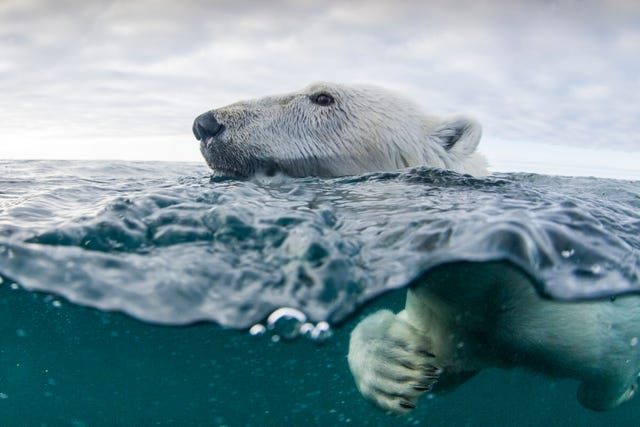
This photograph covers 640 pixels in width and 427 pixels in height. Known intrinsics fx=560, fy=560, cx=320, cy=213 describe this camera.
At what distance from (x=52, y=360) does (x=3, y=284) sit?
4.30 m

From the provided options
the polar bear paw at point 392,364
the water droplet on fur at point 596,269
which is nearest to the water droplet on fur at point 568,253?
the water droplet on fur at point 596,269

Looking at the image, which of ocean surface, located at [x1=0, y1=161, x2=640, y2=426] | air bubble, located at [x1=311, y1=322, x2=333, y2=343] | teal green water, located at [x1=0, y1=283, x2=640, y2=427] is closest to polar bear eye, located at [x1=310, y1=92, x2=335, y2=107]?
ocean surface, located at [x1=0, y1=161, x2=640, y2=426]

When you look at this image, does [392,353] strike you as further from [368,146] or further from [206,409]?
[206,409]

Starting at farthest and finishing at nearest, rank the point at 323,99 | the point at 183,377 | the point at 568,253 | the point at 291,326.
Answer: the point at 183,377, the point at 323,99, the point at 291,326, the point at 568,253

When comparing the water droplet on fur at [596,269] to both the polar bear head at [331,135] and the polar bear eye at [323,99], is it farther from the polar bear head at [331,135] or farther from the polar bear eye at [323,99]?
the polar bear eye at [323,99]

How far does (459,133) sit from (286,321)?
85.7 inches

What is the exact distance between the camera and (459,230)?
2225 millimetres

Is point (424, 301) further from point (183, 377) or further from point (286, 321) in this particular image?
point (183, 377)

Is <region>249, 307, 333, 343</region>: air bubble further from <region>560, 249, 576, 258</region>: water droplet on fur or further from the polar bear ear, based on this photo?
the polar bear ear

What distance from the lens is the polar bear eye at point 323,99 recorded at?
378 centimetres

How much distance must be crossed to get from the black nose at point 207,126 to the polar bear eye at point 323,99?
2.29 feet

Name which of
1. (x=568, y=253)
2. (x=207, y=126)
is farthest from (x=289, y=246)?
(x=207, y=126)

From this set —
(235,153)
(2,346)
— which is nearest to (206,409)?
(2,346)

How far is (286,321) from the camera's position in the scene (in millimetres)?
2256
